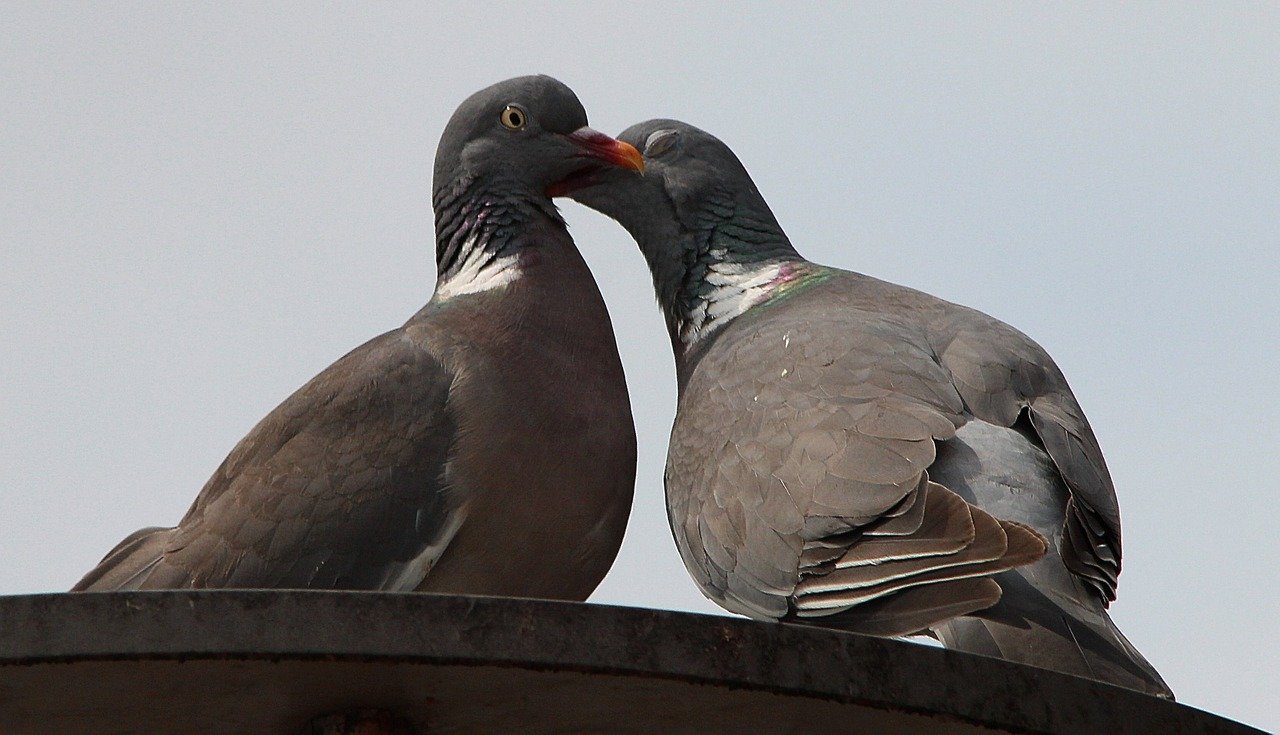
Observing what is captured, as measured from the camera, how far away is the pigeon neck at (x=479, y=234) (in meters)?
5.49

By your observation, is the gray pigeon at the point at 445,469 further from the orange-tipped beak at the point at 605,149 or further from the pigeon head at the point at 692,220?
the pigeon head at the point at 692,220

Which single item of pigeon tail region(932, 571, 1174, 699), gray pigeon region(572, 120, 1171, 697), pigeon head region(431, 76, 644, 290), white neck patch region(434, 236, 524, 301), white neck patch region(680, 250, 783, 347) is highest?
pigeon head region(431, 76, 644, 290)

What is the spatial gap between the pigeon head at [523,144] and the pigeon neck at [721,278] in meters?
0.46

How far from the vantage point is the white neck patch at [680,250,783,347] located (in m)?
5.84

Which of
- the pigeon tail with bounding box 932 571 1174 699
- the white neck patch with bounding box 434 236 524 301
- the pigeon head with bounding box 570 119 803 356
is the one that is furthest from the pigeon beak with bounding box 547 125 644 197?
the pigeon tail with bounding box 932 571 1174 699

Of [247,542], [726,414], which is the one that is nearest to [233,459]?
[247,542]

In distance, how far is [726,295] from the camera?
5934 mm

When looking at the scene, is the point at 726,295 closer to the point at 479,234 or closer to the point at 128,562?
the point at 479,234

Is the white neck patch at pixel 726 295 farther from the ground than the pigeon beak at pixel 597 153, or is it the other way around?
the pigeon beak at pixel 597 153

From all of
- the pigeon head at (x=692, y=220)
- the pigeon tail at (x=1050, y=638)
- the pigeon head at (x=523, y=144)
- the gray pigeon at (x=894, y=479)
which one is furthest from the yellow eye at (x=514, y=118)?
the pigeon tail at (x=1050, y=638)

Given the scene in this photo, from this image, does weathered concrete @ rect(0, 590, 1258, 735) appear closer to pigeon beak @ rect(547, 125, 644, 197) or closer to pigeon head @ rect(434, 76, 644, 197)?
pigeon head @ rect(434, 76, 644, 197)

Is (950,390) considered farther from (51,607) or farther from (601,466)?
(51,607)

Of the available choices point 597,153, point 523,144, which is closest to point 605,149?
point 597,153

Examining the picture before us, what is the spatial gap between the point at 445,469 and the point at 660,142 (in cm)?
203
